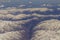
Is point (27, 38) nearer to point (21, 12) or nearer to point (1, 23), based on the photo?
point (1, 23)

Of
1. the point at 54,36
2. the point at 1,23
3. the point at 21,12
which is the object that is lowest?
the point at 54,36

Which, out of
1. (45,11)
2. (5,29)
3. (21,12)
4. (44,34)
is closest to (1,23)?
(5,29)

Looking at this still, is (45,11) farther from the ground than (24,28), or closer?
farther from the ground

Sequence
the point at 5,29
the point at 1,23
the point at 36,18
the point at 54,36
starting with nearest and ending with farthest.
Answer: the point at 54,36 < the point at 5,29 < the point at 1,23 < the point at 36,18

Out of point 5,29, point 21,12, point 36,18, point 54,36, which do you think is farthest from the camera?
point 21,12

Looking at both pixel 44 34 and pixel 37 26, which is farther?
pixel 37 26

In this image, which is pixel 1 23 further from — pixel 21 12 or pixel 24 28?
pixel 21 12

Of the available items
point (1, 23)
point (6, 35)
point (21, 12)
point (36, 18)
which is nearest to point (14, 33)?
point (6, 35)
